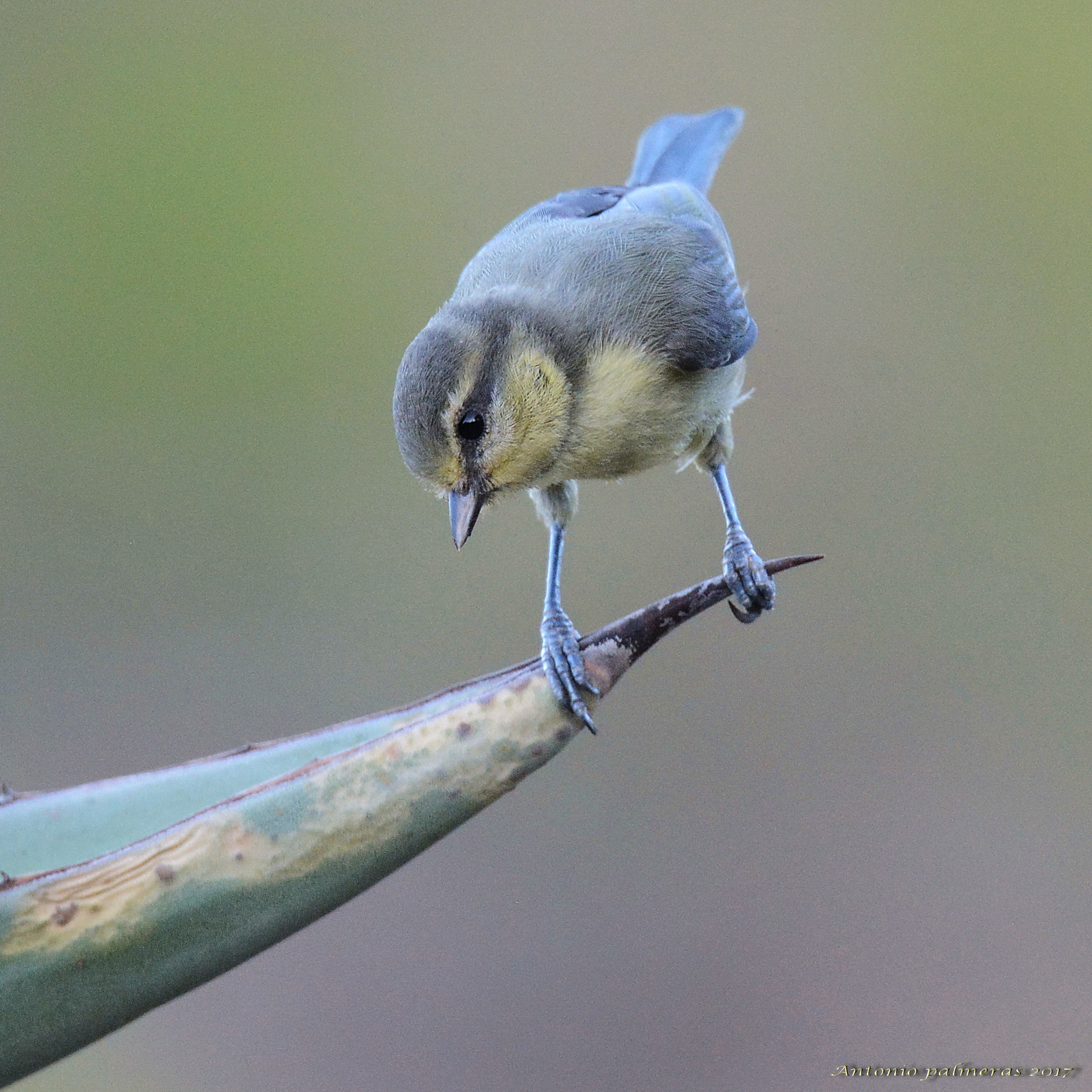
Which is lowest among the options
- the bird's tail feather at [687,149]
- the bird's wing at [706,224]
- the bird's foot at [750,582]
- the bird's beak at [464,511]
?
the bird's foot at [750,582]

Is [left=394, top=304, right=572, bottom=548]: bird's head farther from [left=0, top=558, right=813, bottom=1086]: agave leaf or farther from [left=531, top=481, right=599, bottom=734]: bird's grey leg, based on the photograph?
[left=0, top=558, right=813, bottom=1086]: agave leaf

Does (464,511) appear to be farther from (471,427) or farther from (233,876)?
(233,876)

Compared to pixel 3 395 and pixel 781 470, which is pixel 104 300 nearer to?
pixel 3 395

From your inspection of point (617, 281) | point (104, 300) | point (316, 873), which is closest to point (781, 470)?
point (617, 281)

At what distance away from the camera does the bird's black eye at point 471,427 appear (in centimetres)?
121

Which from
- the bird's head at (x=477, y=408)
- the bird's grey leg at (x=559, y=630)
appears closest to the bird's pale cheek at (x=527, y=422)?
the bird's head at (x=477, y=408)

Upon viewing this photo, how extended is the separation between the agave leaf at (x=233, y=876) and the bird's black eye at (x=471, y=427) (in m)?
0.56

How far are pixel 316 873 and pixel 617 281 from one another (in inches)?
37.4

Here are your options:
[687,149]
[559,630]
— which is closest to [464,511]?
[559,630]

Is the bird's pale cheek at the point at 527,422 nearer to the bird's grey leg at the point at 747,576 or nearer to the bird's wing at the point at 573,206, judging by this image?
the bird's grey leg at the point at 747,576

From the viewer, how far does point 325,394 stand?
220 cm

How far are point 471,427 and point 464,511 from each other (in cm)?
8

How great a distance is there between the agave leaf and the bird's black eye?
56cm

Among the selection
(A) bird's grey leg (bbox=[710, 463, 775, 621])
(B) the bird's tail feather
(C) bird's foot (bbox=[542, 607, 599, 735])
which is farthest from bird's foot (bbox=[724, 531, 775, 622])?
(B) the bird's tail feather
